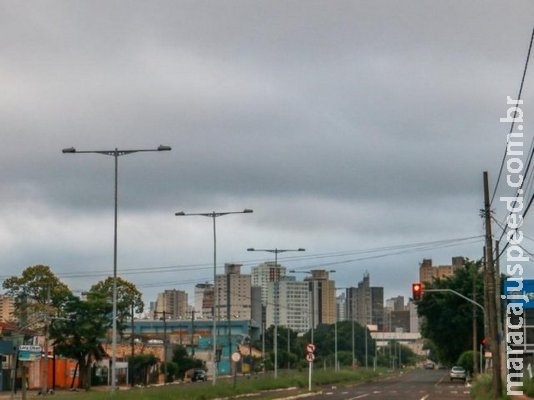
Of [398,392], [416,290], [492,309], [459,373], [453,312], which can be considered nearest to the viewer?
[492,309]

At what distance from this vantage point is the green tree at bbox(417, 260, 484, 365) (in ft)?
338

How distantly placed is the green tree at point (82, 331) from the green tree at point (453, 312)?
29834 mm

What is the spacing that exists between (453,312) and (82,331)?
35.1 meters

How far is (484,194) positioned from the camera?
50688 millimetres

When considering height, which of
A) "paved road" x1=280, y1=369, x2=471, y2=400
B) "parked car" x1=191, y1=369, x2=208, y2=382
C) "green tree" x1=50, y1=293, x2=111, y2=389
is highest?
"green tree" x1=50, y1=293, x2=111, y2=389

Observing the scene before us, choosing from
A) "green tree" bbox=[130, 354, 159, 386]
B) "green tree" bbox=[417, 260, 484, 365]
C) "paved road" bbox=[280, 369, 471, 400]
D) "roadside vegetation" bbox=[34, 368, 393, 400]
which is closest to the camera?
"roadside vegetation" bbox=[34, 368, 393, 400]

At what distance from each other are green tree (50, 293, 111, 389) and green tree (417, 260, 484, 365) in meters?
29.8

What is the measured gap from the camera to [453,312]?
104 m

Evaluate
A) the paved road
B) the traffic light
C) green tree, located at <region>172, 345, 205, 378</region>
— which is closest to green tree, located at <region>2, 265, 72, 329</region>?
green tree, located at <region>172, 345, 205, 378</region>

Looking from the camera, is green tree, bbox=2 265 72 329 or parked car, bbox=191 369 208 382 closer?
green tree, bbox=2 265 72 329

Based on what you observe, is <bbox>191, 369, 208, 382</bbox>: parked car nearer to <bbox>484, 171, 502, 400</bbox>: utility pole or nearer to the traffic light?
the traffic light

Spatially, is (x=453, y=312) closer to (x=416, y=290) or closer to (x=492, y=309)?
(x=416, y=290)

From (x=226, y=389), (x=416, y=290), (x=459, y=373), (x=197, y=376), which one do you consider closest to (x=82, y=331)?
(x=197, y=376)

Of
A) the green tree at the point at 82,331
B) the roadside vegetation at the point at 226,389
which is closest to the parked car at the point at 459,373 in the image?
the roadside vegetation at the point at 226,389
